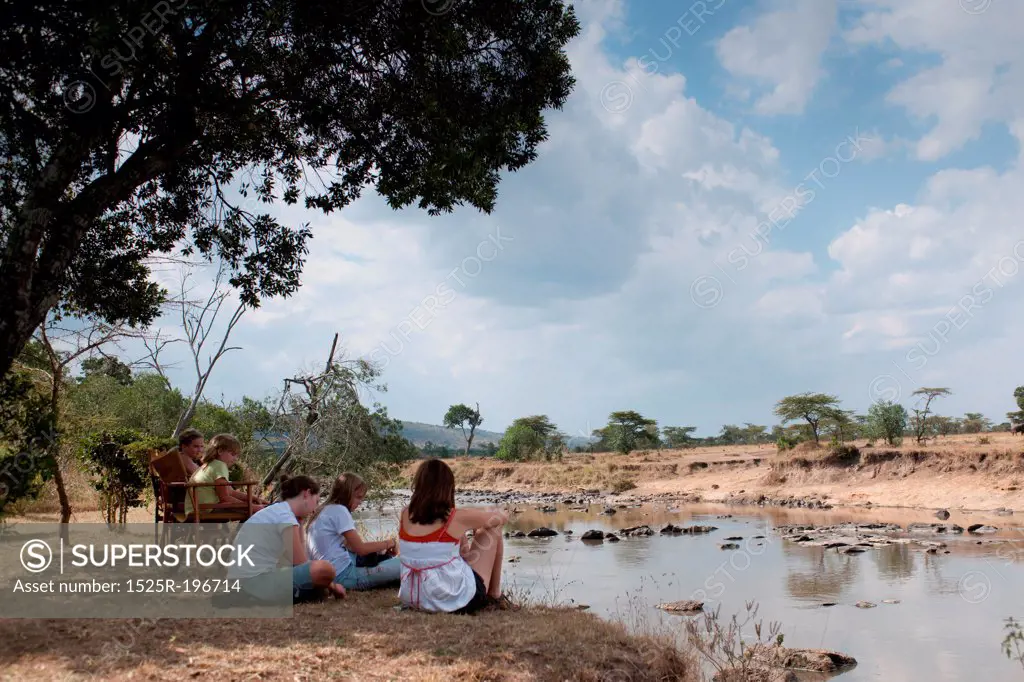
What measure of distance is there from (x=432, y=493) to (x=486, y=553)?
691 millimetres

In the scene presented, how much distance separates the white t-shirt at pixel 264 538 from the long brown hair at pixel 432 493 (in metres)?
0.98

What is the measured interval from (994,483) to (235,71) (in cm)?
2555

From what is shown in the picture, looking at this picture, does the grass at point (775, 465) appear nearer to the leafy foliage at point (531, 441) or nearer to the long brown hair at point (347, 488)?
the leafy foliage at point (531, 441)

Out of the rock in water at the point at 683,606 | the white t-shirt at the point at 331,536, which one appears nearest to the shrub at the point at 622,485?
the rock in water at the point at 683,606

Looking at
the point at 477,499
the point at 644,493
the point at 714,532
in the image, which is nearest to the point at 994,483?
the point at 714,532

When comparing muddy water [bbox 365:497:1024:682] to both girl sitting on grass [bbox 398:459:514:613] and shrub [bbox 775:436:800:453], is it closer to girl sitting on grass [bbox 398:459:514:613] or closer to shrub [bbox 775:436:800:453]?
girl sitting on grass [bbox 398:459:514:613]

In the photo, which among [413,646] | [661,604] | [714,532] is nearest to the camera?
[413,646]

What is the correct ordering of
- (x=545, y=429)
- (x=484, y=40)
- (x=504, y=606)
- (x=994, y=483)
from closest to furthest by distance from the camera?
1. (x=504, y=606)
2. (x=484, y=40)
3. (x=994, y=483)
4. (x=545, y=429)

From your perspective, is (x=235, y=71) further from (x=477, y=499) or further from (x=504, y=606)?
(x=477, y=499)

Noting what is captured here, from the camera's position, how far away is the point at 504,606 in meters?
5.81

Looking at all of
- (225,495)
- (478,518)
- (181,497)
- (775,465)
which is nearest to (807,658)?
(478,518)

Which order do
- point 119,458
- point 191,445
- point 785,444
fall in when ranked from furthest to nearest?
point 785,444 < point 119,458 < point 191,445

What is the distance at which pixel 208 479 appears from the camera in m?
6.38

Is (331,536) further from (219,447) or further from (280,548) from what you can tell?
(219,447)
